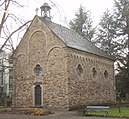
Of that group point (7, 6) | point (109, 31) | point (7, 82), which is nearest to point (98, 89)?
point (109, 31)

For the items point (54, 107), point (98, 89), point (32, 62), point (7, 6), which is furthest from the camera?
point (98, 89)

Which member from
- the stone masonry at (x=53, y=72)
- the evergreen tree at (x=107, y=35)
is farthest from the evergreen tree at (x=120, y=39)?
the stone masonry at (x=53, y=72)

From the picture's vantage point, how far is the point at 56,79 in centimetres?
2988

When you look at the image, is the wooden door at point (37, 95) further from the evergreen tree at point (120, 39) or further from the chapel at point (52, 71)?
the evergreen tree at point (120, 39)

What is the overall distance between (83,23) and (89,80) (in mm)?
23032

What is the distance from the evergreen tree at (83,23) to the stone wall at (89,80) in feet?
48.9

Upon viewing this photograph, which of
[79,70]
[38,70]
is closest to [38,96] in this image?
[38,70]

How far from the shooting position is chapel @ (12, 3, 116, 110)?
29531 millimetres

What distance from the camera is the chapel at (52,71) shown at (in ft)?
96.9

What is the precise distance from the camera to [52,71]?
1195 inches

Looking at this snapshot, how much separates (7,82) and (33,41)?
2423 cm

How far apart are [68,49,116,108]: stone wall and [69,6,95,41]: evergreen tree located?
14908 millimetres

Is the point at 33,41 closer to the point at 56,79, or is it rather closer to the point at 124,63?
the point at 56,79

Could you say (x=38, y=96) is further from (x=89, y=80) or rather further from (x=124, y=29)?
(x=124, y=29)
